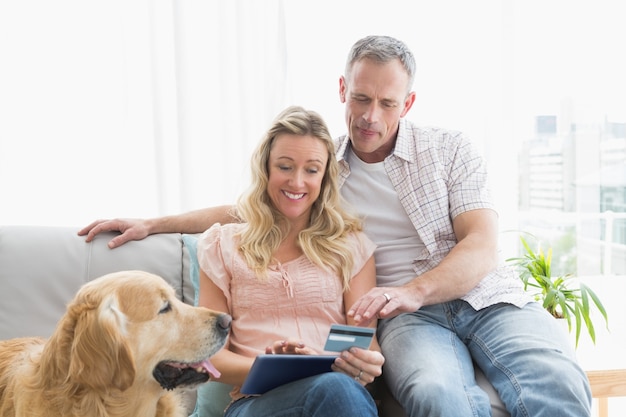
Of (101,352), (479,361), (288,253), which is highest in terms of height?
(288,253)

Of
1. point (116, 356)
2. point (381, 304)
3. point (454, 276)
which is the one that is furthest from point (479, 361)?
point (116, 356)

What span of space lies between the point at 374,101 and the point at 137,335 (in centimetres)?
107

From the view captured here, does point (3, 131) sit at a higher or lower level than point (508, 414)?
higher

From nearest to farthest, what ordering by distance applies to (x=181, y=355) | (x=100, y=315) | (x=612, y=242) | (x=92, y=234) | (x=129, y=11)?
1. (x=100, y=315)
2. (x=181, y=355)
3. (x=92, y=234)
4. (x=129, y=11)
5. (x=612, y=242)

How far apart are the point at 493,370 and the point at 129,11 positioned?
2006 millimetres

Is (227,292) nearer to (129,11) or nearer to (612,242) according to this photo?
(129,11)

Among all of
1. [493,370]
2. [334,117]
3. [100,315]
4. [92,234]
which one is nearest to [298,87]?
[334,117]

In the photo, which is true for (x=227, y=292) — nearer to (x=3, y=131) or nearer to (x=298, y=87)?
(x=298, y=87)

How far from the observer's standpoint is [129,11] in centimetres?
279

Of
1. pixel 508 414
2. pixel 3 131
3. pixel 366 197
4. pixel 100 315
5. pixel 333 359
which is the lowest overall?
pixel 508 414

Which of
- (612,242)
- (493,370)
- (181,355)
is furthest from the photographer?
(612,242)

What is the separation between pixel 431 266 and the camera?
2.12 metres

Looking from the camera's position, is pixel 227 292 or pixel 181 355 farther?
pixel 227 292

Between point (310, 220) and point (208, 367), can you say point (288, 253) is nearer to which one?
point (310, 220)
